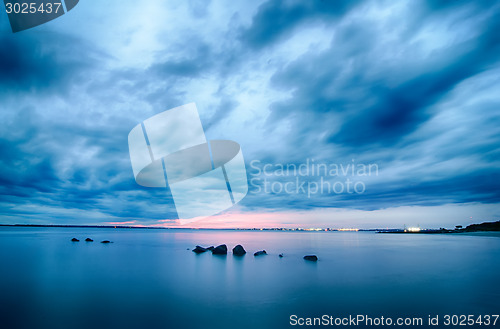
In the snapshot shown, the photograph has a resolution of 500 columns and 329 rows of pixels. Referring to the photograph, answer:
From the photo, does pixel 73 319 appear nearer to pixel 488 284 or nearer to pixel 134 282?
pixel 134 282

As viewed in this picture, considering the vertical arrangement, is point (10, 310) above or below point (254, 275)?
above

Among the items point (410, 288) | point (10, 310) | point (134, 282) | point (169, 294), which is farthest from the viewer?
point (134, 282)

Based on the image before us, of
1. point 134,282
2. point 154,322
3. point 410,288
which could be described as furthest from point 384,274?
point 134,282

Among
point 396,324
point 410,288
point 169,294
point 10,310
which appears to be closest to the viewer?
point 396,324

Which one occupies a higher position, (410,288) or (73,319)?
(73,319)

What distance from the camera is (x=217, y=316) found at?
→ 964 cm

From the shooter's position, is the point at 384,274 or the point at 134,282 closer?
the point at 134,282

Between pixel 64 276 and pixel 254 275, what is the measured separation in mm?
13491

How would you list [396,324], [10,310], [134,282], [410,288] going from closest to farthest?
[396,324], [10,310], [410,288], [134,282]

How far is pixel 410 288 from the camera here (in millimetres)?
13477

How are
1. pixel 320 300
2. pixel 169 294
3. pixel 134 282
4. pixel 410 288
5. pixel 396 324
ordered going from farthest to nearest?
pixel 134 282
pixel 410 288
pixel 169 294
pixel 320 300
pixel 396 324

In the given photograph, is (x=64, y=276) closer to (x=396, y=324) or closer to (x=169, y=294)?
(x=169, y=294)

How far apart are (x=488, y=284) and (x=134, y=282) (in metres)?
22.0

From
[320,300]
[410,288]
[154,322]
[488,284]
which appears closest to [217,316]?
[154,322]
